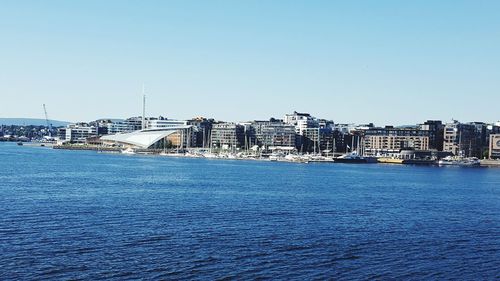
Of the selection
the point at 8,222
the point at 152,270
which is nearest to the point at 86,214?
the point at 8,222

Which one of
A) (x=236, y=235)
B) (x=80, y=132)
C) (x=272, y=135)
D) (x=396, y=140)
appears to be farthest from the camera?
(x=80, y=132)

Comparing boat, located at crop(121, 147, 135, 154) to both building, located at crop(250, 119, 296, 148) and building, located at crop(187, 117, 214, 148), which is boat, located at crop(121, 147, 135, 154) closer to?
building, located at crop(187, 117, 214, 148)

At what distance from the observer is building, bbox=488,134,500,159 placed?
80.2 m

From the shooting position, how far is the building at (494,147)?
8019cm

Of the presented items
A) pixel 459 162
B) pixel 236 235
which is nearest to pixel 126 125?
pixel 459 162

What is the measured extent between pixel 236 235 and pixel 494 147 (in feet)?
237

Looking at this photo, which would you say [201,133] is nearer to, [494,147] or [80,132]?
[80,132]

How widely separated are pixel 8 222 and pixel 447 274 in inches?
392

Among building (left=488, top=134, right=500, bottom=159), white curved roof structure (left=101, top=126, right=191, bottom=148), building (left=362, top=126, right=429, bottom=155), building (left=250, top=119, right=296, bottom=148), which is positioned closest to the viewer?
building (left=488, top=134, right=500, bottom=159)

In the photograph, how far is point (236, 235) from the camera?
15.2m

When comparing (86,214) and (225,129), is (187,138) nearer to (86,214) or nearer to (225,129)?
(225,129)

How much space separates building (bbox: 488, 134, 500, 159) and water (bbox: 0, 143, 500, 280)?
190 ft

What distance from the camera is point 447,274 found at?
484 inches

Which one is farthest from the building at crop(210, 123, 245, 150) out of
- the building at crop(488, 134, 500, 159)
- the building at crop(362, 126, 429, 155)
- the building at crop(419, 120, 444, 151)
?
the building at crop(488, 134, 500, 159)
